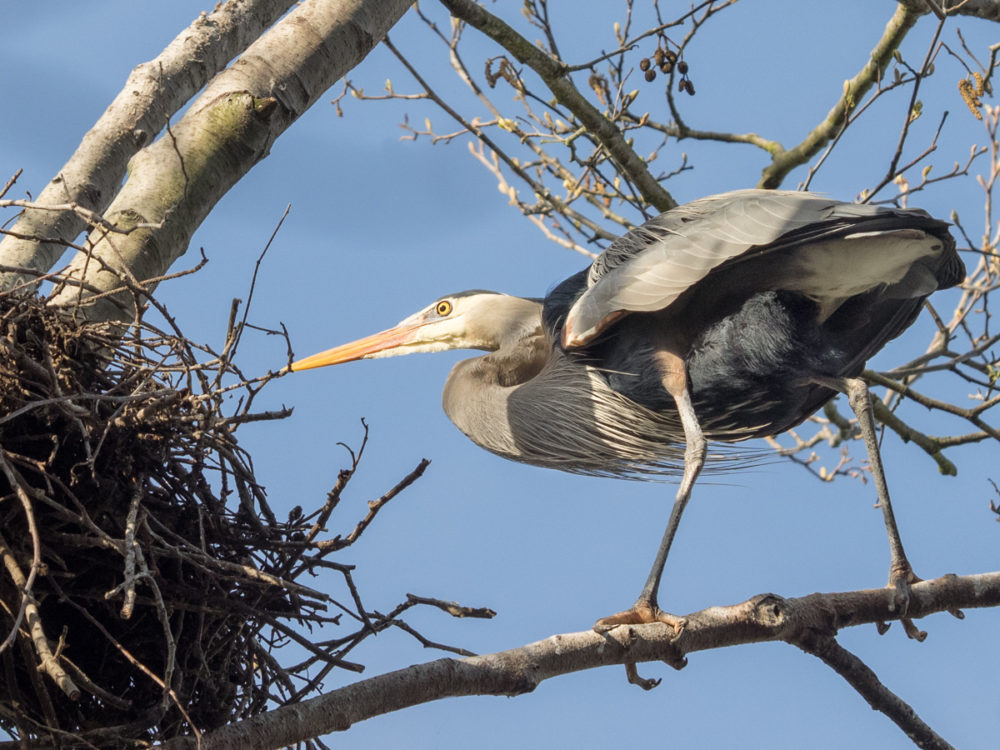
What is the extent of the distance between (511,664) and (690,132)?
3235mm

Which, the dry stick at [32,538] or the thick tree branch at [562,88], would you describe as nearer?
the dry stick at [32,538]

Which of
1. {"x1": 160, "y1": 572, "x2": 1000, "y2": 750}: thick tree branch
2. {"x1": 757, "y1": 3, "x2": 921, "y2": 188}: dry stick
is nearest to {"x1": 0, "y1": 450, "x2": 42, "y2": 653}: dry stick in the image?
{"x1": 160, "y1": 572, "x2": 1000, "y2": 750}: thick tree branch

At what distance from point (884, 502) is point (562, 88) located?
182cm

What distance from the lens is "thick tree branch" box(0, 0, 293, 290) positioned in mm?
3441

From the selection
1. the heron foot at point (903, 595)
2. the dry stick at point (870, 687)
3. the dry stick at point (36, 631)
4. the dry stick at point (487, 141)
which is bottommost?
the dry stick at point (36, 631)

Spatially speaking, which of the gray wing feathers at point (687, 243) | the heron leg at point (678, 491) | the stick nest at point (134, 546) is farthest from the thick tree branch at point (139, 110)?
the heron leg at point (678, 491)

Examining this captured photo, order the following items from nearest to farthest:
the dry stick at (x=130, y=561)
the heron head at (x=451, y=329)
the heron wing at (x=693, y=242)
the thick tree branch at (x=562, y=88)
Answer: the dry stick at (x=130, y=561) → the heron wing at (x=693, y=242) → the thick tree branch at (x=562, y=88) → the heron head at (x=451, y=329)

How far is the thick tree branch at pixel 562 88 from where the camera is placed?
4.49 m

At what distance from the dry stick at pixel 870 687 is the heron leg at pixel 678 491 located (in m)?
0.37

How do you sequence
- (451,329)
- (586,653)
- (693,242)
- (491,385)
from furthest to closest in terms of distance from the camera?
(451,329) → (491,385) → (693,242) → (586,653)

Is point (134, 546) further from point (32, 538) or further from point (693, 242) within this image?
point (693, 242)

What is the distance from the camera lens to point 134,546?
243 centimetres

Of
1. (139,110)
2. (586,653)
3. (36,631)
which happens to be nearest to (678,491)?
(586,653)

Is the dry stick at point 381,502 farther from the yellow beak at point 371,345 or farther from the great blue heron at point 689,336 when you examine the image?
the yellow beak at point 371,345
